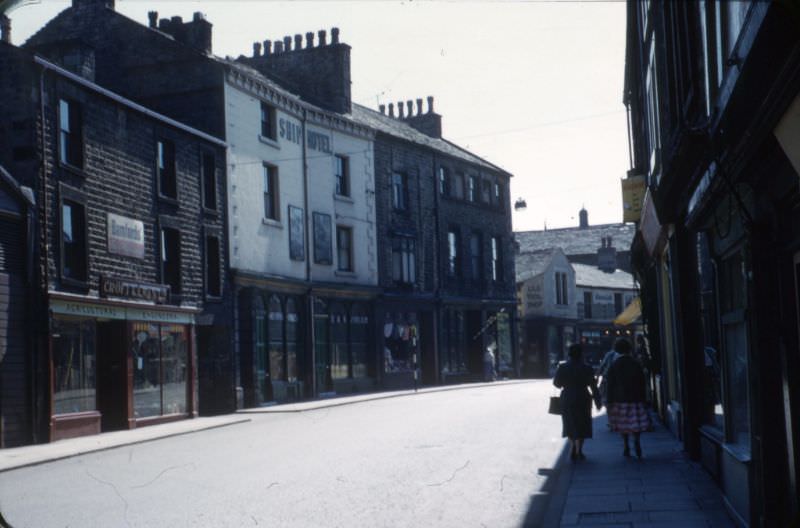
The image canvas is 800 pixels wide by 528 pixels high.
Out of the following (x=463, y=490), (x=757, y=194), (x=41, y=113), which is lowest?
(x=463, y=490)

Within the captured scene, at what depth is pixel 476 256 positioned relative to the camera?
4938cm

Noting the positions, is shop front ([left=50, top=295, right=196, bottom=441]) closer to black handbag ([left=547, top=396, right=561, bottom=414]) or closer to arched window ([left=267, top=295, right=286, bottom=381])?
arched window ([left=267, top=295, right=286, bottom=381])

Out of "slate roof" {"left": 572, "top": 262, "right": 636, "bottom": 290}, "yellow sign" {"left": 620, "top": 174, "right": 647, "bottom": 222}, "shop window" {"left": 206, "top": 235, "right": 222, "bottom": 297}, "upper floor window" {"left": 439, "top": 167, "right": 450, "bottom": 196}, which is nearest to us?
"yellow sign" {"left": 620, "top": 174, "right": 647, "bottom": 222}

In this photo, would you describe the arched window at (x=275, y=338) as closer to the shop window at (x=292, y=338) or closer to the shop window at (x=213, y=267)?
the shop window at (x=292, y=338)

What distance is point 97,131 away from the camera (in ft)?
77.7

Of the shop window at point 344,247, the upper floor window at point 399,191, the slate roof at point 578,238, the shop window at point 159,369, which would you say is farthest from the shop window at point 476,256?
the slate roof at point 578,238

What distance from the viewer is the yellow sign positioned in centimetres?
2122

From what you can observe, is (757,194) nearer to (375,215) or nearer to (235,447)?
(235,447)

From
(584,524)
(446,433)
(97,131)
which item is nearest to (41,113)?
(97,131)

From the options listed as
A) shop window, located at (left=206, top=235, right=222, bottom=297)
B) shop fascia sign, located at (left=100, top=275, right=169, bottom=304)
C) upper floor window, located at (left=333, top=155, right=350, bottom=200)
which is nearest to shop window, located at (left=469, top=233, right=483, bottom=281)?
upper floor window, located at (left=333, top=155, right=350, bottom=200)

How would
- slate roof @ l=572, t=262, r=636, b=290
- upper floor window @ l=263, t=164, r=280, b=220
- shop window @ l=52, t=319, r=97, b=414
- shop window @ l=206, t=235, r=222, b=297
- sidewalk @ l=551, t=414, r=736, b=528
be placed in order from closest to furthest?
sidewalk @ l=551, t=414, r=736, b=528 < shop window @ l=52, t=319, r=97, b=414 < shop window @ l=206, t=235, r=222, b=297 < upper floor window @ l=263, t=164, r=280, b=220 < slate roof @ l=572, t=262, r=636, b=290

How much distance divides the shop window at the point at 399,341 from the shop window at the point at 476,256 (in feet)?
21.3

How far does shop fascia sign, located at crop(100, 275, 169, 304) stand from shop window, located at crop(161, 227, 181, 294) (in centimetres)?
74

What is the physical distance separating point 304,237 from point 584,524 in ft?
88.1
